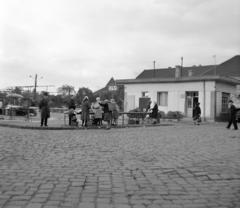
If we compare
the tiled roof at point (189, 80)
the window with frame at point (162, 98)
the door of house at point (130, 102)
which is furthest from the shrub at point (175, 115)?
the door of house at point (130, 102)

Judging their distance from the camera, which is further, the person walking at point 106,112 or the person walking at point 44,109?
the person walking at point 106,112

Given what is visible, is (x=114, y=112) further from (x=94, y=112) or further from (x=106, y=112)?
(x=94, y=112)

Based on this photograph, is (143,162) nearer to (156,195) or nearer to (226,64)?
(156,195)

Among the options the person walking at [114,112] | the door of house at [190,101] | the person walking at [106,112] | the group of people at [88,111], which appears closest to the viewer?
the group of people at [88,111]

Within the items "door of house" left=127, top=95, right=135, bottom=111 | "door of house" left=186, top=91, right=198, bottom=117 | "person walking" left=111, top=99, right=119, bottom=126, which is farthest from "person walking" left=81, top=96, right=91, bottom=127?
"door of house" left=127, top=95, right=135, bottom=111

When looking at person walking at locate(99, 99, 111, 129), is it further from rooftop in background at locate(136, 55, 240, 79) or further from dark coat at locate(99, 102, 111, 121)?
rooftop in background at locate(136, 55, 240, 79)

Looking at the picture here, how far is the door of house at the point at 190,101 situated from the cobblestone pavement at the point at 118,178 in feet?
80.9

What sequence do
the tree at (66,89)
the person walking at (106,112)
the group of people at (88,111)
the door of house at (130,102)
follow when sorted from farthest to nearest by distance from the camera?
the tree at (66,89)
the door of house at (130,102)
the person walking at (106,112)
the group of people at (88,111)

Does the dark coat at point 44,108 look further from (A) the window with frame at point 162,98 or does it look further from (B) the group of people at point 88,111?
(A) the window with frame at point 162,98

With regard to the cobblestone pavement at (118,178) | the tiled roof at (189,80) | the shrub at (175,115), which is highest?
the tiled roof at (189,80)

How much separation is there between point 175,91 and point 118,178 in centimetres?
2969

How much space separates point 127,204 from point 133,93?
3407cm

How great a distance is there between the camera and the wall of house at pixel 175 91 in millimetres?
32938

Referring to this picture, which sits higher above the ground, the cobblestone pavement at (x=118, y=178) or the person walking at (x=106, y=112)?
the person walking at (x=106, y=112)
